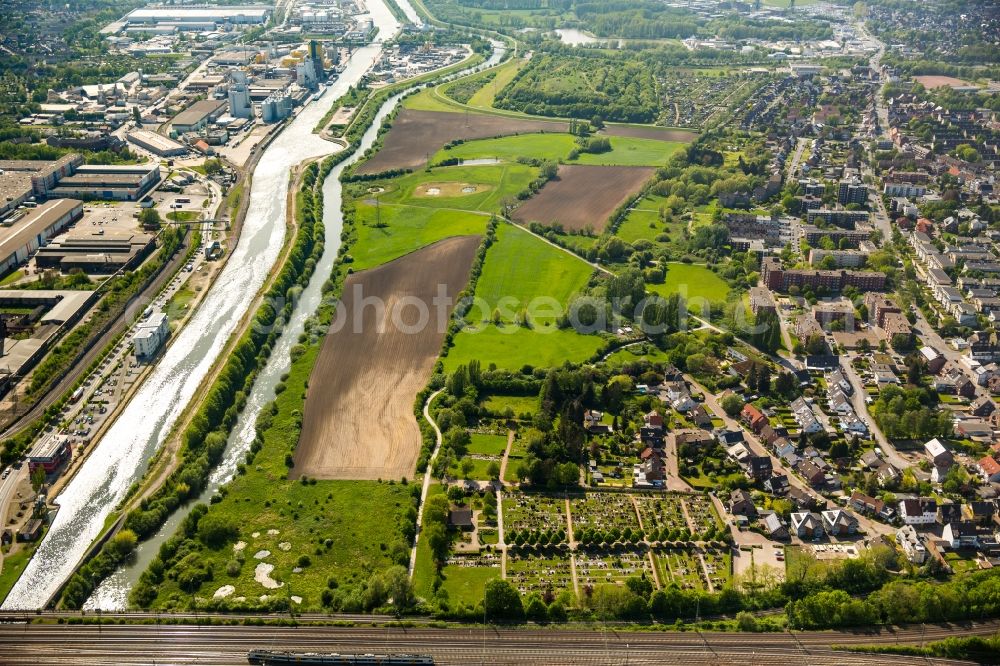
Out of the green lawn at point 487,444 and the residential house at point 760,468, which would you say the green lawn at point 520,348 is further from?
the residential house at point 760,468

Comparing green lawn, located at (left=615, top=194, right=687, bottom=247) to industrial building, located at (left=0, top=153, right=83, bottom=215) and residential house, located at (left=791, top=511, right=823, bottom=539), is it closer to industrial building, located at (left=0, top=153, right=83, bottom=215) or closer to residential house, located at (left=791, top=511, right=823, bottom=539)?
residential house, located at (left=791, top=511, right=823, bottom=539)

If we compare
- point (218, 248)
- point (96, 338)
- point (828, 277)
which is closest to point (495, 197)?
point (218, 248)

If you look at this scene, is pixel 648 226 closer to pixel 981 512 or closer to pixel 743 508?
pixel 743 508

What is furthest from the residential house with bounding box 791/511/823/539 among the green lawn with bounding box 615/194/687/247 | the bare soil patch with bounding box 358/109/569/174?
the bare soil patch with bounding box 358/109/569/174

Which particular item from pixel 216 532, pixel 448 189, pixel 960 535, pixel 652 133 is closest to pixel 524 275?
pixel 448 189

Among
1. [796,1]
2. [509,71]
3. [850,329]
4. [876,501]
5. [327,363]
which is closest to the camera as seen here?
[876,501]

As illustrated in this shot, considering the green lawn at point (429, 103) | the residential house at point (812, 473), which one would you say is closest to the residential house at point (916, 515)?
the residential house at point (812, 473)

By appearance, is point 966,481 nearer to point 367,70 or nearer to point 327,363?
point 327,363
